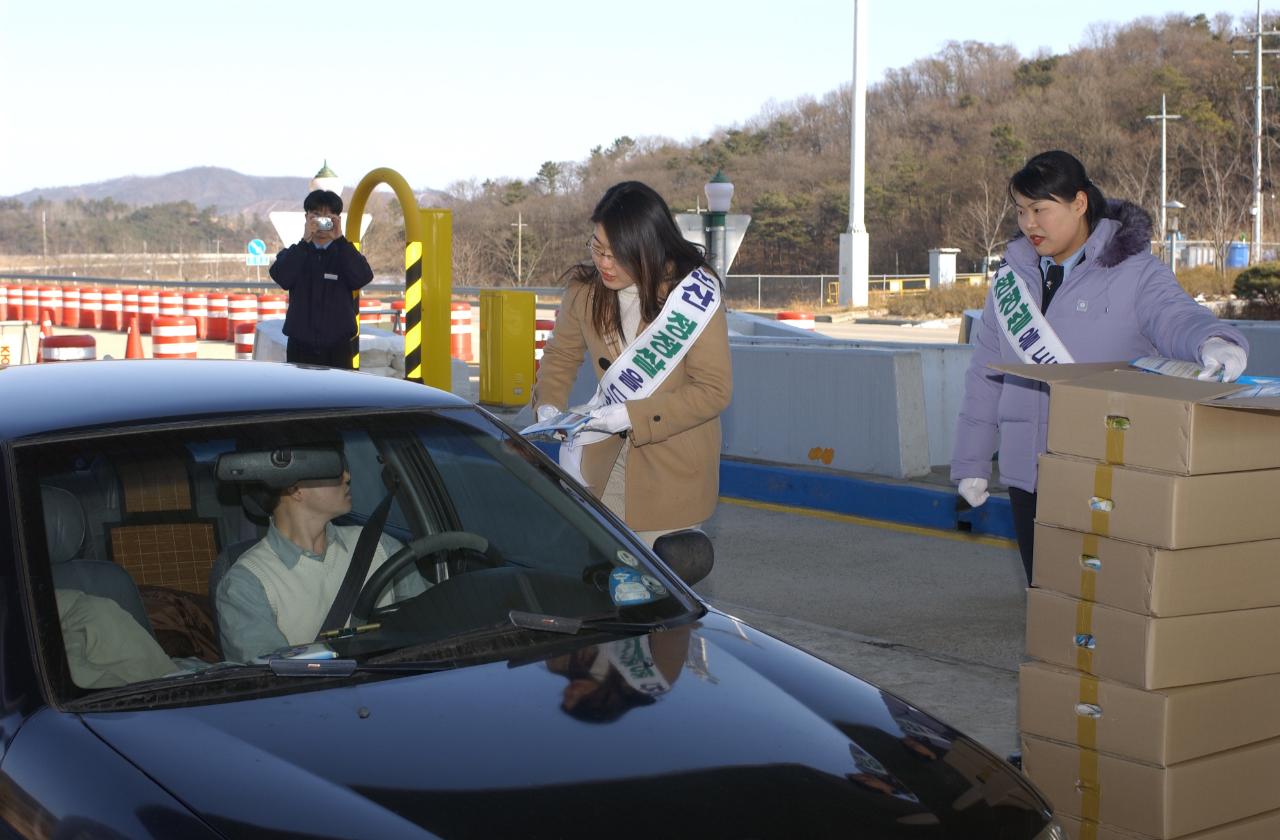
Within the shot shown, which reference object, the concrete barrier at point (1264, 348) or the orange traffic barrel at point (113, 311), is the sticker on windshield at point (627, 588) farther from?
the orange traffic barrel at point (113, 311)

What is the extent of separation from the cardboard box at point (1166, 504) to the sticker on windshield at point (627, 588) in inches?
45.2

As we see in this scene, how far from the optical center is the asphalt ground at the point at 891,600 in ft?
18.8

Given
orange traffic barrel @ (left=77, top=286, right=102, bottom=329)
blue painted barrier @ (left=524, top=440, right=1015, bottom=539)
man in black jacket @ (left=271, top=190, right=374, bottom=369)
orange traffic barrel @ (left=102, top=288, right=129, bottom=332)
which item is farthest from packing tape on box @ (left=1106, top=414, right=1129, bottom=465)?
orange traffic barrel @ (left=77, top=286, right=102, bottom=329)

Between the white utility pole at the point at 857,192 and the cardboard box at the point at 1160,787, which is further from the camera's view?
the white utility pole at the point at 857,192

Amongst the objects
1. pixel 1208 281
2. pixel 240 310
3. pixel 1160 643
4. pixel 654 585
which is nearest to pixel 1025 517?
pixel 1160 643

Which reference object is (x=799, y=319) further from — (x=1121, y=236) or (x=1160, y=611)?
(x=1160, y=611)

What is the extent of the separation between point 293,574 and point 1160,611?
1.98 meters

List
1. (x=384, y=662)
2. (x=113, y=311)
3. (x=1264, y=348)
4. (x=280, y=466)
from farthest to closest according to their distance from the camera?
(x=113, y=311) → (x=1264, y=348) → (x=280, y=466) → (x=384, y=662)

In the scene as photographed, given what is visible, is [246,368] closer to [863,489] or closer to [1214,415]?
[1214,415]

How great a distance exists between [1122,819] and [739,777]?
157 centimetres

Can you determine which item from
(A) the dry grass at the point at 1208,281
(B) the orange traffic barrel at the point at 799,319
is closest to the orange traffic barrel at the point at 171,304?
(B) the orange traffic barrel at the point at 799,319

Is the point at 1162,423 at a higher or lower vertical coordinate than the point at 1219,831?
higher

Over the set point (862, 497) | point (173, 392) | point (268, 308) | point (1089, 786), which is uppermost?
point (173, 392)

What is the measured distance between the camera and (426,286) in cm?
1114
